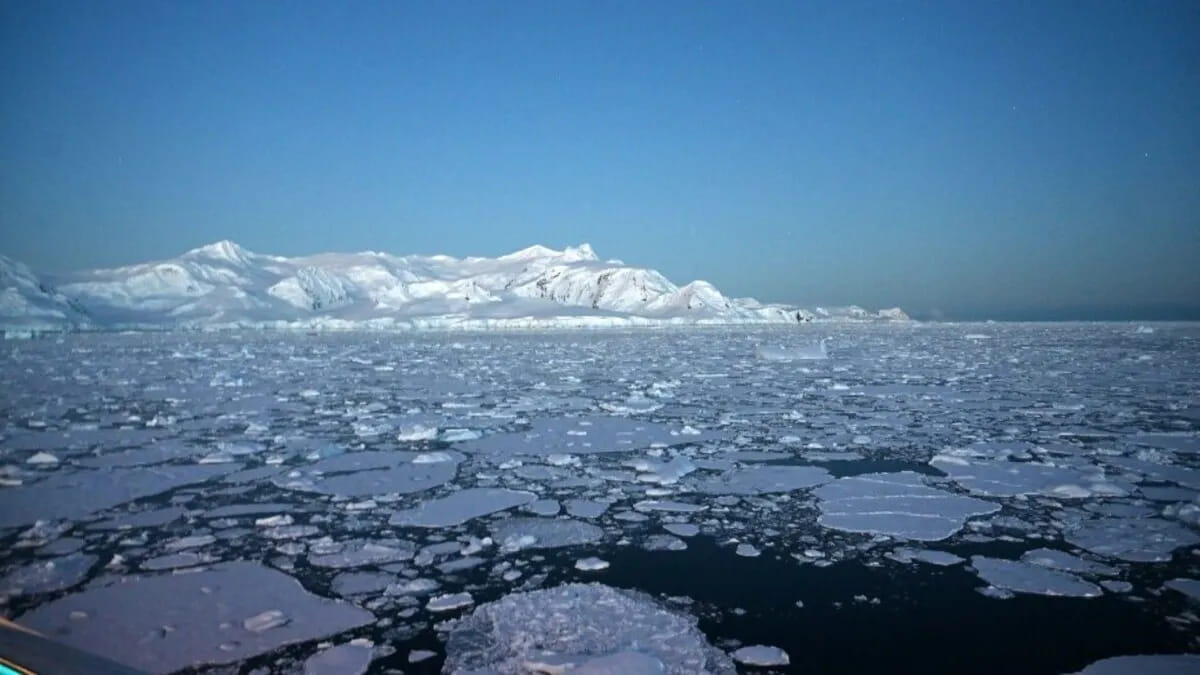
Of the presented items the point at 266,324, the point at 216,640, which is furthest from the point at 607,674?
the point at 266,324

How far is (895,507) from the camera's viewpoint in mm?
Answer: 4891

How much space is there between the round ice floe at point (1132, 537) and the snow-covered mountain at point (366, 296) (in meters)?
84.4

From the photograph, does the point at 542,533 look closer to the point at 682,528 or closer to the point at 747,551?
the point at 682,528

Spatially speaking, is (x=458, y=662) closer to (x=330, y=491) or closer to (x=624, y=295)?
(x=330, y=491)

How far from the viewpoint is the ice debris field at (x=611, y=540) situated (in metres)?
2.92

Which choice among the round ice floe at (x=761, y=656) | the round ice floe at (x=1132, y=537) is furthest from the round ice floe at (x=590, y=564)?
the round ice floe at (x=1132, y=537)

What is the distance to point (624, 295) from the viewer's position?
467 feet

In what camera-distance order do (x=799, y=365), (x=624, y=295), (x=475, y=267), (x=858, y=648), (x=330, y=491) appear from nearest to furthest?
1. (x=858, y=648)
2. (x=330, y=491)
3. (x=799, y=365)
4. (x=624, y=295)
5. (x=475, y=267)

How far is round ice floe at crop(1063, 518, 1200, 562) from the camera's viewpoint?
3965 millimetres

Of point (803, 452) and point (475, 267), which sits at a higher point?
point (475, 267)

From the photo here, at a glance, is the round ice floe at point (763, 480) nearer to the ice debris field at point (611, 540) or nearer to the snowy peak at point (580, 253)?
the ice debris field at point (611, 540)

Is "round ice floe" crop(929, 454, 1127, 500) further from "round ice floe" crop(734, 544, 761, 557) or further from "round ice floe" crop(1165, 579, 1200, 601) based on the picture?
Answer: "round ice floe" crop(734, 544, 761, 557)

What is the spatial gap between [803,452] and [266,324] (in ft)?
339

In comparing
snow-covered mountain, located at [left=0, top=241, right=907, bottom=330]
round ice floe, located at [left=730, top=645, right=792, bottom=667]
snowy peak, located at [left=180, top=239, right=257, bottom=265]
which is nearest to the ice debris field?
round ice floe, located at [left=730, top=645, right=792, bottom=667]
